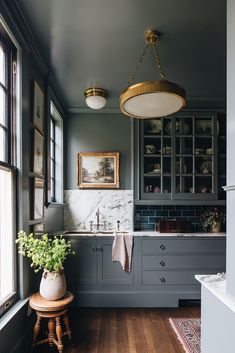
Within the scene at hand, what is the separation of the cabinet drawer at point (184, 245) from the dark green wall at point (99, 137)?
0.98m

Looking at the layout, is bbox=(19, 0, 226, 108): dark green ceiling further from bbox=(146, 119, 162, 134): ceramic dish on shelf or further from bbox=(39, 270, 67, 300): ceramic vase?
bbox=(39, 270, 67, 300): ceramic vase

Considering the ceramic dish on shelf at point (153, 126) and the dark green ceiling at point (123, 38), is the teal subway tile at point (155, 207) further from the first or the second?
the dark green ceiling at point (123, 38)

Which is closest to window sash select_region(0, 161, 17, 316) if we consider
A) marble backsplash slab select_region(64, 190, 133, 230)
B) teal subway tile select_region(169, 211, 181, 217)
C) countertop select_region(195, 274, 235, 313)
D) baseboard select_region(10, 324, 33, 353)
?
baseboard select_region(10, 324, 33, 353)

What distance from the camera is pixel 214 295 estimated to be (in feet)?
5.09

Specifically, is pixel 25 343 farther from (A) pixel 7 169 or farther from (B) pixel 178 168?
(B) pixel 178 168

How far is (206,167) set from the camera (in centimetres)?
389

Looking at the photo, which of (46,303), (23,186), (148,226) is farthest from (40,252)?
(148,226)

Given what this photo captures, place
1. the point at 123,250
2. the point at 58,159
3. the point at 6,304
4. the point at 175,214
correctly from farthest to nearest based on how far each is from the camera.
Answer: the point at 175,214
the point at 58,159
the point at 123,250
the point at 6,304

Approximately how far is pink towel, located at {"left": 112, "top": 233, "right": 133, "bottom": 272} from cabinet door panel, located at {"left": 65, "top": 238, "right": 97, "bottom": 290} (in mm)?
258

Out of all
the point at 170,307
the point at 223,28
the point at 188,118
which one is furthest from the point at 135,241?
the point at 223,28

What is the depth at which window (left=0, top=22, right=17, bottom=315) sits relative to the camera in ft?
6.91

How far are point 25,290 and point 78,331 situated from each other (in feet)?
2.71

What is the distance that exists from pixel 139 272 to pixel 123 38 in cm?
259

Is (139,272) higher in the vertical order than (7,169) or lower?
lower
